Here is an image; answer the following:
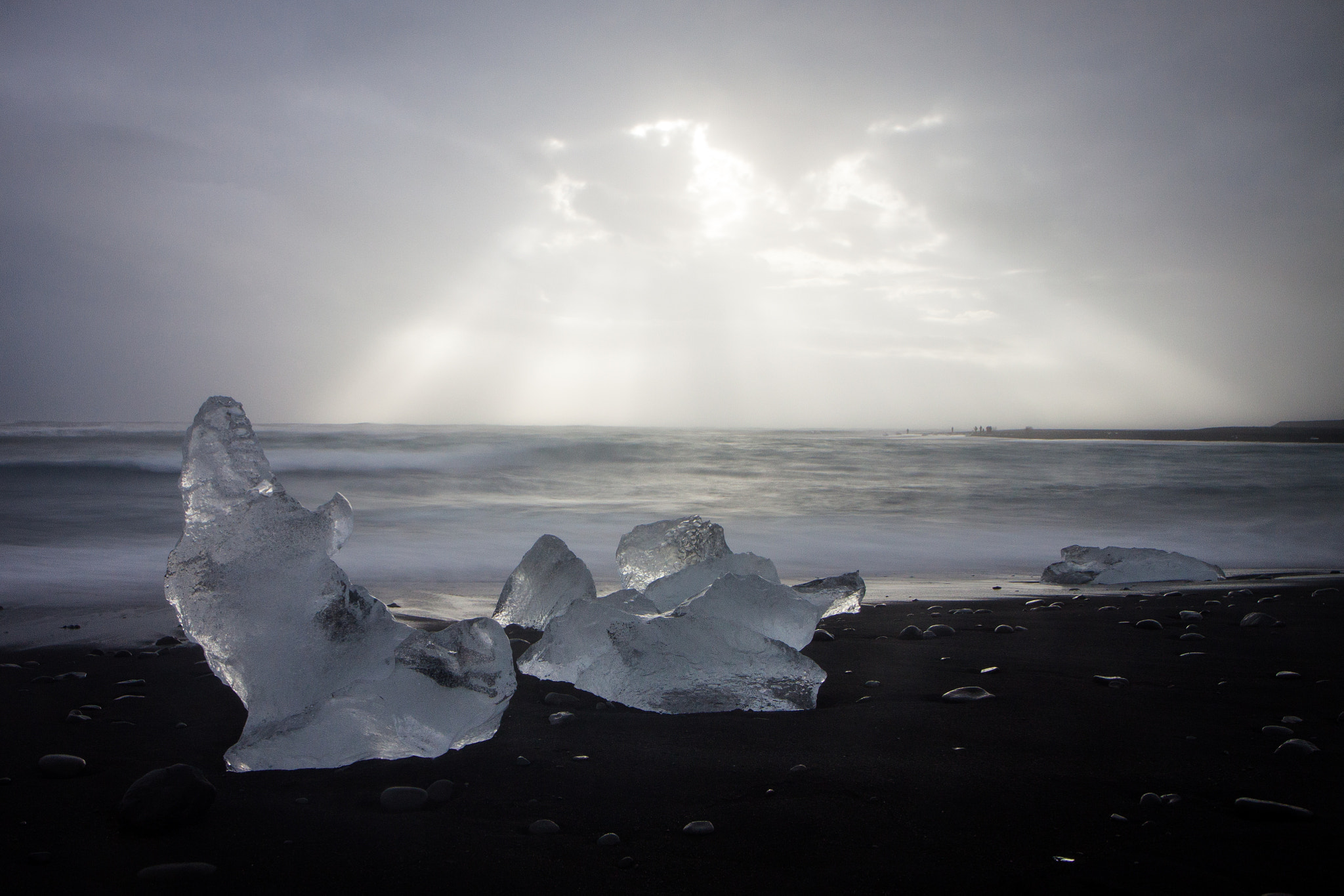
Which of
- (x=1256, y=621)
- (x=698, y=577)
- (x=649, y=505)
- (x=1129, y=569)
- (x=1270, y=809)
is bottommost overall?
(x=649, y=505)

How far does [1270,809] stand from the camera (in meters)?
1.50

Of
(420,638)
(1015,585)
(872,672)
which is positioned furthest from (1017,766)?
(1015,585)

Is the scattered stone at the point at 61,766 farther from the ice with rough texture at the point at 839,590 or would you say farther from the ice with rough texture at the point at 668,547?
the ice with rough texture at the point at 839,590

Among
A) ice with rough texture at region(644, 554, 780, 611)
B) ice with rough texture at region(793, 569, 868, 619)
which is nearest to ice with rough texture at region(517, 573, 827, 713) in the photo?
ice with rough texture at region(644, 554, 780, 611)

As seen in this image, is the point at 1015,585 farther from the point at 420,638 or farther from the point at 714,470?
the point at 714,470

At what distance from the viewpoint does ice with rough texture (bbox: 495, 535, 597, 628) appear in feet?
11.5

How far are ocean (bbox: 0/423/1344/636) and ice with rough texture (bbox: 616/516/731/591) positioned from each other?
1.16m

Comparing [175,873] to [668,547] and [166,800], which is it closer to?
[166,800]

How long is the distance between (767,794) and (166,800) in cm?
124

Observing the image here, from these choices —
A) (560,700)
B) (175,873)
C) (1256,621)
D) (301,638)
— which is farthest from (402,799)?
(1256,621)

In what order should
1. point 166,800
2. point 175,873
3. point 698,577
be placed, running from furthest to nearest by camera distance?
point 698,577 → point 166,800 → point 175,873

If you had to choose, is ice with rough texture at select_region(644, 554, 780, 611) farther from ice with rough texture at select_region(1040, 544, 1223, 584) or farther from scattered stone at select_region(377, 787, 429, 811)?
ice with rough texture at select_region(1040, 544, 1223, 584)

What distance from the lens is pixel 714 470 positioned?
775 inches

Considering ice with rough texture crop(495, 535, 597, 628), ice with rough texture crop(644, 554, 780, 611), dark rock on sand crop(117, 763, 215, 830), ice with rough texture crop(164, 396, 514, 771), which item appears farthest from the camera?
ice with rough texture crop(495, 535, 597, 628)
